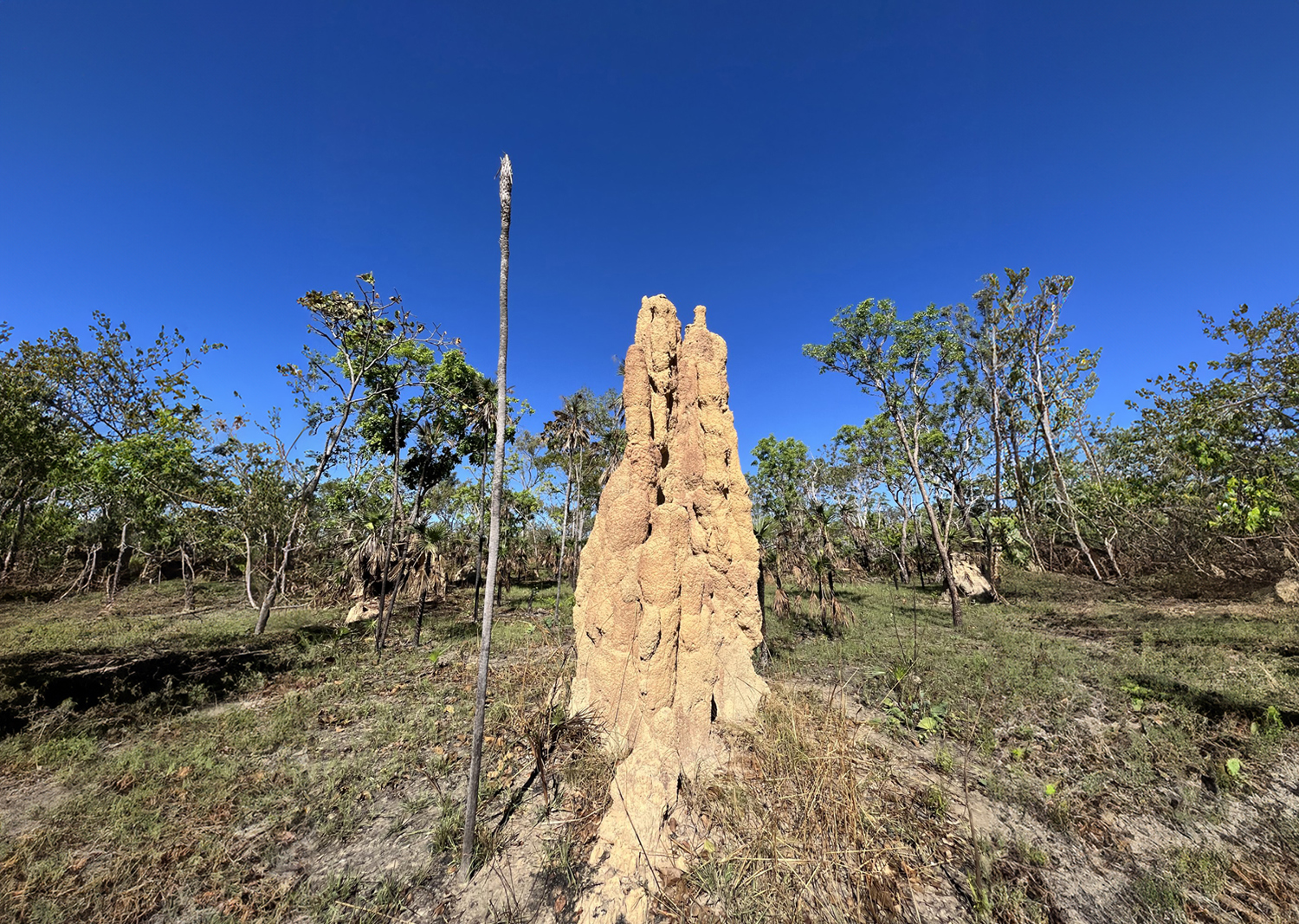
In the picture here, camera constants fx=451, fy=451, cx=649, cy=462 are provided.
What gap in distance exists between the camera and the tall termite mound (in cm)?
604

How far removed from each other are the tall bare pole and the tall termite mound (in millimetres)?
1577

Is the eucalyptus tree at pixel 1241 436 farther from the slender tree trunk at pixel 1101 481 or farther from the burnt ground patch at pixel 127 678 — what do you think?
the burnt ground patch at pixel 127 678

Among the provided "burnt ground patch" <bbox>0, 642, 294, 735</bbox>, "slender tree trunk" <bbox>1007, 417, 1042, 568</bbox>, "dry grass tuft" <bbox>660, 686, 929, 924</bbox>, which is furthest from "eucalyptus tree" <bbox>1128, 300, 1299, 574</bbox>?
"burnt ground patch" <bbox>0, 642, 294, 735</bbox>

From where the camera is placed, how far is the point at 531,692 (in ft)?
25.9

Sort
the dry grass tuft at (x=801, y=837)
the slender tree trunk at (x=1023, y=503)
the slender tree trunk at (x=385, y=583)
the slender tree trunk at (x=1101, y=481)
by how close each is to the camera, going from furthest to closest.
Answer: the slender tree trunk at (x=1023, y=503) → the slender tree trunk at (x=1101, y=481) → the slender tree trunk at (x=385, y=583) → the dry grass tuft at (x=801, y=837)

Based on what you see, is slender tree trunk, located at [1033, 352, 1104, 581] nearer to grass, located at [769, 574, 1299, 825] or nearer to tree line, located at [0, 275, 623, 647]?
grass, located at [769, 574, 1299, 825]

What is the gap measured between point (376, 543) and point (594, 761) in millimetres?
15775

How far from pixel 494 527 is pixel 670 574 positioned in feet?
9.67

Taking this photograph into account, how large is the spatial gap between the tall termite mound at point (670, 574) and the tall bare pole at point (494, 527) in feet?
5.17

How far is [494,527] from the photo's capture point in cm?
404

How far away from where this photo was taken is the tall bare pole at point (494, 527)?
392 cm

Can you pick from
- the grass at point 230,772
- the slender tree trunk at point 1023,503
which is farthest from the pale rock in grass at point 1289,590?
the grass at point 230,772

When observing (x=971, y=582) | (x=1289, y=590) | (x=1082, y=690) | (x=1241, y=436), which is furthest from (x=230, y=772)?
(x=1289, y=590)

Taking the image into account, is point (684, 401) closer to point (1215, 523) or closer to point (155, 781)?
point (1215, 523)
